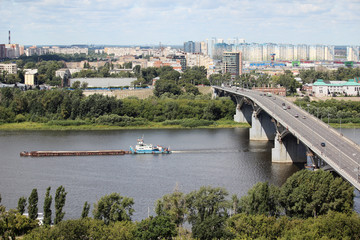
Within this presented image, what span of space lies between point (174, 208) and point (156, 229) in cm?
126

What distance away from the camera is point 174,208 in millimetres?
12703

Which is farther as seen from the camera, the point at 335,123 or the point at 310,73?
the point at 310,73

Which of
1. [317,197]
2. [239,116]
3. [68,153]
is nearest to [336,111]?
[239,116]

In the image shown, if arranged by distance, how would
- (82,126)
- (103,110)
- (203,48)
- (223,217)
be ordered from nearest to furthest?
(223,217) < (82,126) < (103,110) < (203,48)

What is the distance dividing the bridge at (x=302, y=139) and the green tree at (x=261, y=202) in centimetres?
183

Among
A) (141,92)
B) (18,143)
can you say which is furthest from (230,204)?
(141,92)

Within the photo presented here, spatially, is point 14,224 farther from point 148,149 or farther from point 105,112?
point 105,112

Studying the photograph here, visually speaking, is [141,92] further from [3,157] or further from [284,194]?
[284,194]

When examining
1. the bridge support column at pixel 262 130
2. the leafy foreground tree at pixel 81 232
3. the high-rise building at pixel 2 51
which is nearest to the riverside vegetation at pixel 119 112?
the bridge support column at pixel 262 130

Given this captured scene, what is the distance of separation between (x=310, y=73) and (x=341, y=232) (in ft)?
Answer: 135

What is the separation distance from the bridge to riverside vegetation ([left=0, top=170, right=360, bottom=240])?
89 centimetres

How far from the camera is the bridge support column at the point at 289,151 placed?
68.8 ft

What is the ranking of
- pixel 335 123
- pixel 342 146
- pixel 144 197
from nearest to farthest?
pixel 144 197
pixel 342 146
pixel 335 123

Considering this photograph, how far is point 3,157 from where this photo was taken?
71.8 feet
